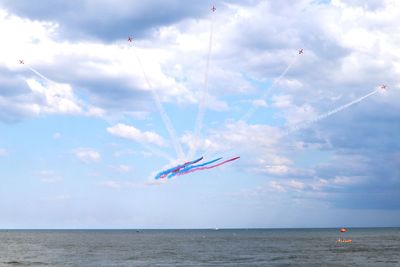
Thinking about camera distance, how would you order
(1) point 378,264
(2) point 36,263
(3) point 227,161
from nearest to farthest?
(3) point 227,161 < (1) point 378,264 < (2) point 36,263

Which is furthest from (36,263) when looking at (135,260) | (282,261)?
(282,261)

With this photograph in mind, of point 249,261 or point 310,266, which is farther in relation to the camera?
point 249,261

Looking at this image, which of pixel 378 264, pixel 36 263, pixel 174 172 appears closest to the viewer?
pixel 174 172

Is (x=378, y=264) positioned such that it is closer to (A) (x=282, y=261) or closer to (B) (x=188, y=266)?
(A) (x=282, y=261)

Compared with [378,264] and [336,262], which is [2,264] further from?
[378,264]

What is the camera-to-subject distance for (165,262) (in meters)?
114

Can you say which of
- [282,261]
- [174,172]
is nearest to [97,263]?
[174,172]

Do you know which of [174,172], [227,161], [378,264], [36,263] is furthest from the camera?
[36,263]

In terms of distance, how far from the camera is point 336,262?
114 meters

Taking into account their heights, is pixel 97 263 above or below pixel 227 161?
below

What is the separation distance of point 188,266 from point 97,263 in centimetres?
2265

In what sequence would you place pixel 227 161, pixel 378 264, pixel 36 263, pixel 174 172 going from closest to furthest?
pixel 227 161
pixel 174 172
pixel 378 264
pixel 36 263

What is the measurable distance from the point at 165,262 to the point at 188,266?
1078 cm

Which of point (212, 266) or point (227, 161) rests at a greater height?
point (227, 161)
